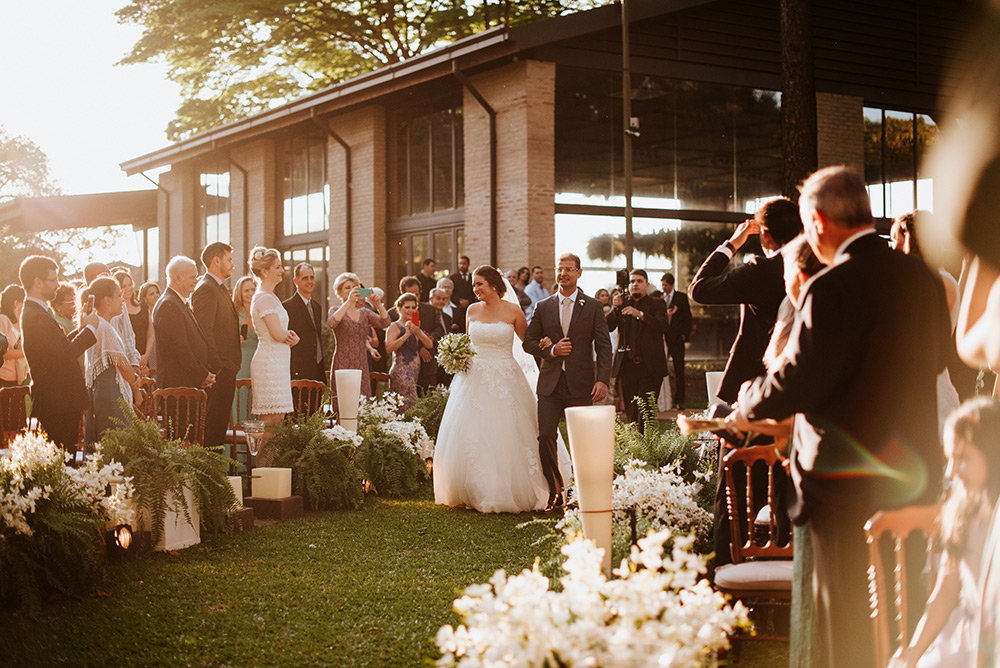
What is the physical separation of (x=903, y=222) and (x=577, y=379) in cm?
334

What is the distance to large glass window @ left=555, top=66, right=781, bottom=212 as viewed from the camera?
1780 cm

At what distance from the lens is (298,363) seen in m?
10.2

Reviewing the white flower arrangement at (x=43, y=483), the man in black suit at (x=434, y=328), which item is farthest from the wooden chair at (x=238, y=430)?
the man in black suit at (x=434, y=328)

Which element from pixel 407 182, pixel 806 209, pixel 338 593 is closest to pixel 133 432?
pixel 338 593

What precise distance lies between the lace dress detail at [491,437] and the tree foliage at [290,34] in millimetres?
19496

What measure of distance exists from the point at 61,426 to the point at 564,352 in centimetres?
392

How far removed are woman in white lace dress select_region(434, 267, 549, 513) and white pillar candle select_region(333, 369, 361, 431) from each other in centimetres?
83

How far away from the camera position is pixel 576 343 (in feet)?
27.2

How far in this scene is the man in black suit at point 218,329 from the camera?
8352 millimetres

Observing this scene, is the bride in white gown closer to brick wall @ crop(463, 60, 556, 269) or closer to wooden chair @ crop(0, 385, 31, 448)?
wooden chair @ crop(0, 385, 31, 448)

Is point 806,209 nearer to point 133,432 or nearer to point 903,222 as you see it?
point 903,222

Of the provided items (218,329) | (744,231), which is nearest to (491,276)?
(218,329)

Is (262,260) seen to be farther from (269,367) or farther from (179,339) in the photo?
(179,339)

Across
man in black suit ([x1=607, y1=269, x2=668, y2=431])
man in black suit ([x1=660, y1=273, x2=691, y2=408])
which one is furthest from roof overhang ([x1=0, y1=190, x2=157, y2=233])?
man in black suit ([x1=607, y1=269, x2=668, y2=431])
